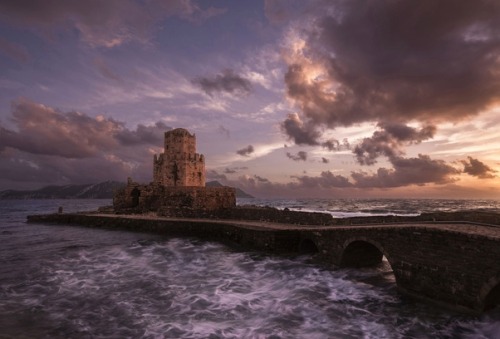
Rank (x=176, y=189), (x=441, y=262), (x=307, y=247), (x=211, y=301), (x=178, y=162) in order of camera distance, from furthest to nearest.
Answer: (x=178, y=162)
(x=176, y=189)
(x=307, y=247)
(x=211, y=301)
(x=441, y=262)

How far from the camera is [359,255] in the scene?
51.7 ft

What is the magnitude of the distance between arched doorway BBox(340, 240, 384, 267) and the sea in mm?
493

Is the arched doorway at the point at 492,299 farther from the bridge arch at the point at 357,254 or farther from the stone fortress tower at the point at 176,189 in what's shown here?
the stone fortress tower at the point at 176,189

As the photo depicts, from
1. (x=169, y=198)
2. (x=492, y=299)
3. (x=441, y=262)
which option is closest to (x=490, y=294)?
(x=492, y=299)

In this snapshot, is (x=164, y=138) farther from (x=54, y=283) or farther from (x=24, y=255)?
(x=54, y=283)

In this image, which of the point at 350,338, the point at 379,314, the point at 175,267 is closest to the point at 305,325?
the point at 350,338

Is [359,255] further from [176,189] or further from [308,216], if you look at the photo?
[176,189]

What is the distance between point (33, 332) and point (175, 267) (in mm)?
8266

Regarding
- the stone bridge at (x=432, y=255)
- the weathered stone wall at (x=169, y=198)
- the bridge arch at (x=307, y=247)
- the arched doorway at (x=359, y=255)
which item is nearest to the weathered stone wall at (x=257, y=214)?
the weathered stone wall at (x=169, y=198)

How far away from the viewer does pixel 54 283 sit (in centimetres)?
1383

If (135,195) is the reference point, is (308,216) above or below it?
below

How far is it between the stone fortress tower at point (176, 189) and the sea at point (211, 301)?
1418 centimetres

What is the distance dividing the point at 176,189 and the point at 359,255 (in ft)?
83.4

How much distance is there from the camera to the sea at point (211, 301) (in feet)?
30.0
